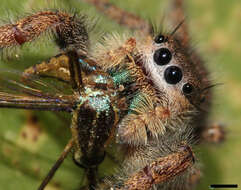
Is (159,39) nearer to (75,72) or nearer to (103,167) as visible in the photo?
(75,72)

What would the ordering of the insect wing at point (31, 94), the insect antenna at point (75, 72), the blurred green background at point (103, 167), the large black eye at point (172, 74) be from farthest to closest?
the blurred green background at point (103, 167) → the large black eye at point (172, 74) → the insect antenna at point (75, 72) → the insect wing at point (31, 94)

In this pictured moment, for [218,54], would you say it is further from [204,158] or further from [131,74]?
[131,74]

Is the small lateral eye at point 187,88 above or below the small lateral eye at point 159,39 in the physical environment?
below

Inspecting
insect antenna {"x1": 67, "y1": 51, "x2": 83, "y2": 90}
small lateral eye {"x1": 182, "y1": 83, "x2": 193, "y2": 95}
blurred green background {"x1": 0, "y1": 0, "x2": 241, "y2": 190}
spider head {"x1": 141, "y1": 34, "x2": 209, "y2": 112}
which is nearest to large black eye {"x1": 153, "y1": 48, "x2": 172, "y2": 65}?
spider head {"x1": 141, "y1": 34, "x2": 209, "y2": 112}

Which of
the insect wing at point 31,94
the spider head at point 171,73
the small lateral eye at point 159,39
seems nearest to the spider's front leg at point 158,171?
the spider head at point 171,73

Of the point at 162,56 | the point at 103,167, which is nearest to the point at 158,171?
the point at 103,167

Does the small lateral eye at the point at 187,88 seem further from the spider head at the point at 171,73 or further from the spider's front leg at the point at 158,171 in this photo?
the spider's front leg at the point at 158,171

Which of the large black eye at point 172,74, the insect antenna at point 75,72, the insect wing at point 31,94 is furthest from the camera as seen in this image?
the large black eye at point 172,74
